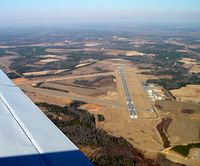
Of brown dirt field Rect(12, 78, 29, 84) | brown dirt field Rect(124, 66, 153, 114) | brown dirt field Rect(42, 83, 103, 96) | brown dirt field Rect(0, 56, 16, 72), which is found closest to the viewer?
brown dirt field Rect(124, 66, 153, 114)

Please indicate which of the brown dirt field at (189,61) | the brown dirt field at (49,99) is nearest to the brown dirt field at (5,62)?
the brown dirt field at (49,99)

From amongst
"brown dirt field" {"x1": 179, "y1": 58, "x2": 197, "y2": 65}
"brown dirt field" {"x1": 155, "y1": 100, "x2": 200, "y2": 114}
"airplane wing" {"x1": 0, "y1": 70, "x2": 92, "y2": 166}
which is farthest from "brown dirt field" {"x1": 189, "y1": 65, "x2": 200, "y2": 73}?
"airplane wing" {"x1": 0, "y1": 70, "x2": 92, "y2": 166}

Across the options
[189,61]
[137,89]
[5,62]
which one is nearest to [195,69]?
[189,61]

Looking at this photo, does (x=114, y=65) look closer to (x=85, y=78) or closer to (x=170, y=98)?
(x=85, y=78)

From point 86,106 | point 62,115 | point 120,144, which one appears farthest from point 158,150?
point 86,106

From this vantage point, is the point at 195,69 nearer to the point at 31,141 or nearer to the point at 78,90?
the point at 78,90

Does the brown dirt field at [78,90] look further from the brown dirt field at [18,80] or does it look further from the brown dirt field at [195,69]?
the brown dirt field at [195,69]

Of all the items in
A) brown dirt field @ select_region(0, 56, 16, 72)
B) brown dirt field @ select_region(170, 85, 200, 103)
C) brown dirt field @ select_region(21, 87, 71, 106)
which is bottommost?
brown dirt field @ select_region(170, 85, 200, 103)

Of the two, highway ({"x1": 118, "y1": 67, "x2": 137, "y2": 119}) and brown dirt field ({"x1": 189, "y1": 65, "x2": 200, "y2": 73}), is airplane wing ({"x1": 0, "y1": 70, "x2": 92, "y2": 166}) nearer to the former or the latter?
highway ({"x1": 118, "y1": 67, "x2": 137, "y2": 119})
